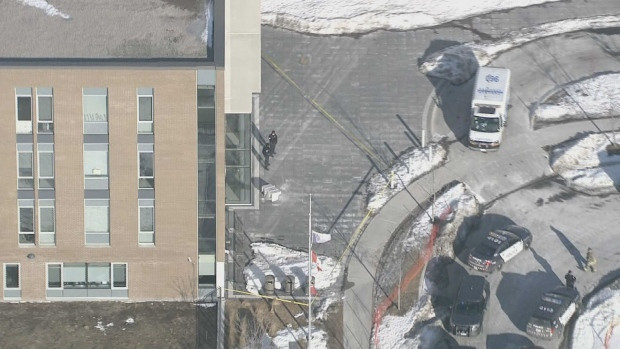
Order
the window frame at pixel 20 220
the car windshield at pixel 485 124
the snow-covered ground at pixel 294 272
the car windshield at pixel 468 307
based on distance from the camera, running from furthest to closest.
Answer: the car windshield at pixel 485 124 < the snow-covered ground at pixel 294 272 < the window frame at pixel 20 220 < the car windshield at pixel 468 307

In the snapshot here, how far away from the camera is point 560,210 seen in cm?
6359

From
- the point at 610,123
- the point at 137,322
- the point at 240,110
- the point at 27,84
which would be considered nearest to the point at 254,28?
the point at 240,110

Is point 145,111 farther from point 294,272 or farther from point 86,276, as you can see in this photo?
point 294,272

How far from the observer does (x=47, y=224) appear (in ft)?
191

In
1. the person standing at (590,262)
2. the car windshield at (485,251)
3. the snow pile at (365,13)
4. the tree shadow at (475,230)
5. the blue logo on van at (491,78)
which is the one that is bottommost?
the person standing at (590,262)

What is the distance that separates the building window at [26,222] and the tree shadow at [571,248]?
2503 cm

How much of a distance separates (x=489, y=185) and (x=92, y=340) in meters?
21.7

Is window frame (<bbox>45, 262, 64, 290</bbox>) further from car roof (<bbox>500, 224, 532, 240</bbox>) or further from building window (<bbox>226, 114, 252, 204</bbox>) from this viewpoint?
car roof (<bbox>500, 224, 532, 240</bbox>)

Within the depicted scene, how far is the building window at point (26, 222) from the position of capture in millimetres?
57844

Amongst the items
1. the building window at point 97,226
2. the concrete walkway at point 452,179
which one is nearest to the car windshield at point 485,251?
the concrete walkway at point 452,179

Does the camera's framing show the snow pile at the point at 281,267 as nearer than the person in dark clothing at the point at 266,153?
Yes

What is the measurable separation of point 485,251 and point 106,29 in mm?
20438

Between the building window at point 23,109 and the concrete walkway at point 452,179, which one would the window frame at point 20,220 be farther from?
the concrete walkway at point 452,179

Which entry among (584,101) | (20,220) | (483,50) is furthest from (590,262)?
(20,220)
